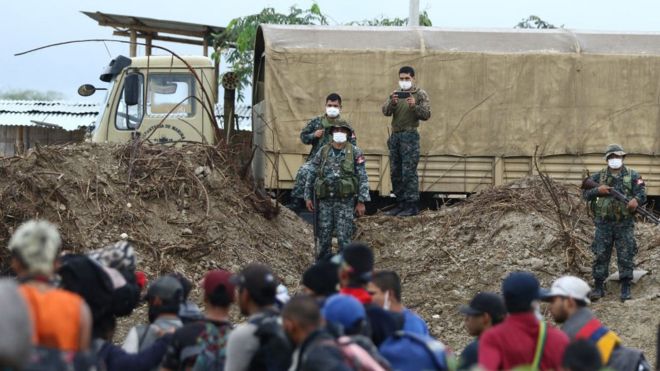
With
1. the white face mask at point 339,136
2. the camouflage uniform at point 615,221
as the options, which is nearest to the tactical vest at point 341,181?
the white face mask at point 339,136

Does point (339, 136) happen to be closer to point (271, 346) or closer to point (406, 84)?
point (406, 84)

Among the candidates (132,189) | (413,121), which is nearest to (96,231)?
(132,189)

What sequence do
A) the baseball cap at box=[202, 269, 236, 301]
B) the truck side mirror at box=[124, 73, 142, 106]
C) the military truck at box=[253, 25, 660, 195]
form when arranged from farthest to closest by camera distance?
1. the military truck at box=[253, 25, 660, 195]
2. the truck side mirror at box=[124, 73, 142, 106]
3. the baseball cap at box=[202, 269, 236, 301]

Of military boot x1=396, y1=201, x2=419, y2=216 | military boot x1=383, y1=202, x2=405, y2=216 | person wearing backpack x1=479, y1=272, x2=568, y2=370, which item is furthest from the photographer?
military boot x1=383, y1=202, x2=405, y2=216

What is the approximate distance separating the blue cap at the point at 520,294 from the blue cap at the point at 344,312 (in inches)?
27.2

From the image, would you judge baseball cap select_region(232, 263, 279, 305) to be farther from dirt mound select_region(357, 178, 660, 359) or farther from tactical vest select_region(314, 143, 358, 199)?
tactical vest select_region(314, 143, 358, 199)

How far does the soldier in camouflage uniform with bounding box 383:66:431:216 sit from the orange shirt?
8.82 meters

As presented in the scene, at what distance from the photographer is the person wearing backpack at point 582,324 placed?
5812 millimetres

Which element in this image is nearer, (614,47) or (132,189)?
(132,189)

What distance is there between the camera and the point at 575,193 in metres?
13.9

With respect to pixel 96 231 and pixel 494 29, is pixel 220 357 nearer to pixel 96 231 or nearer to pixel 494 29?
pixel 96 231

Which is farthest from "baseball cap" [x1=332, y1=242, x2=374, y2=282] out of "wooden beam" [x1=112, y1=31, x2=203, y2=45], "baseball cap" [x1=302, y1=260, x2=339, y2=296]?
"wooden beam" [x1=112, y1=31, x2=203, y2=45]

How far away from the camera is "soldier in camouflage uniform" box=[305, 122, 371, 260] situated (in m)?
11.4

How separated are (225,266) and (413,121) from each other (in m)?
2.75
